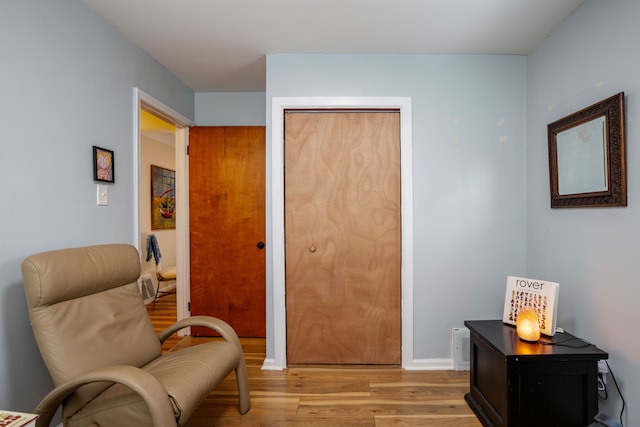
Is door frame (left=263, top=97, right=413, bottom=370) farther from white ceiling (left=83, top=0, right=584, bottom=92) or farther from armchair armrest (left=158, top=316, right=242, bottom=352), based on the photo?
armchair armrest (left=158, top=316, right=242, bottom=352)

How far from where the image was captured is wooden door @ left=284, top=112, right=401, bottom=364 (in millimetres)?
2727

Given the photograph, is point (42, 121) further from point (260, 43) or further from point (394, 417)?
point (394, 417)

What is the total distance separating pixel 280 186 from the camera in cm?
268

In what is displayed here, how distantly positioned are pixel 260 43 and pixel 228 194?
4.81ft

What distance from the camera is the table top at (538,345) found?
1725 mm

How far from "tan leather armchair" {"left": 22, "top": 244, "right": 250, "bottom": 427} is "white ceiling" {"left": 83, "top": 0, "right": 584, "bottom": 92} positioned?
1455mm

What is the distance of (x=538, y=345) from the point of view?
6.07 ft

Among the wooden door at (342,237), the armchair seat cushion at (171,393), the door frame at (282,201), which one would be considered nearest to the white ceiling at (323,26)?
the door frame at (282,201)

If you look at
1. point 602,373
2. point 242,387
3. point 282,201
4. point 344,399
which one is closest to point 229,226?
point 282,201

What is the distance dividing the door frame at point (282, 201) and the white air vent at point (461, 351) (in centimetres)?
34

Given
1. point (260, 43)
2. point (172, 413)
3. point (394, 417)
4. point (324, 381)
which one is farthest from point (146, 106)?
point (394, 417)

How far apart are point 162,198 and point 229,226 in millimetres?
2468

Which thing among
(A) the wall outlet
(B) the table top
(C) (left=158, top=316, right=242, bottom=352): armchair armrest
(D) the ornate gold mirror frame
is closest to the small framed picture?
(C) (left=158, top=316, right=242, bottom=352): armchair armrest

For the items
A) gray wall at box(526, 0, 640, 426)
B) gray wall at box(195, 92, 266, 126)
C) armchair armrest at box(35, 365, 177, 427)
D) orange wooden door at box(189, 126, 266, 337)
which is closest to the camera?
armchair armrest at box(35, 365, 177, 427)
